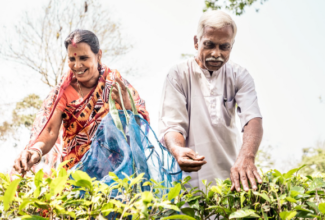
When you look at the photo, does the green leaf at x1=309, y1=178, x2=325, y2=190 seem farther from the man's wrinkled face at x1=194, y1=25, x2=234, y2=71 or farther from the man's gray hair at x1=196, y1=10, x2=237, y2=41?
the man's gray hair at x1=196, y1=10, x2=237, y2=41

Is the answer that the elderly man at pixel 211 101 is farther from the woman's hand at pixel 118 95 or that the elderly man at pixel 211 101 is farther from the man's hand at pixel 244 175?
the man's hand at pixel 244 175

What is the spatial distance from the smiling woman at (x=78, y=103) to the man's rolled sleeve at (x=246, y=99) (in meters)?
0.70

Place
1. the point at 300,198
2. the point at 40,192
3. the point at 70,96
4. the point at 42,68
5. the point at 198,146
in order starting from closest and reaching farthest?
the point at 40,192
the point at 300,198
the point at 198,146
the point at 70,96
the point at 42,68

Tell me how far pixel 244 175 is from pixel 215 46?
0.90m

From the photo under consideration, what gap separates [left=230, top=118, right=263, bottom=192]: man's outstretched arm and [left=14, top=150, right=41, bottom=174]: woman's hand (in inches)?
44.5

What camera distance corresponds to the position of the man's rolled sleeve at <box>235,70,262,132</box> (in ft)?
5.89

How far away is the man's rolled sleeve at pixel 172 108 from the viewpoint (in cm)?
181

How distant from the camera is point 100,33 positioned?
11727 mm

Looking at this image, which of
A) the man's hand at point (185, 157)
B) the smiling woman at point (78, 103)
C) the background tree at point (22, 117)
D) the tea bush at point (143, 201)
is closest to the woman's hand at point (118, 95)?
the smiling woman at point (78, 103)

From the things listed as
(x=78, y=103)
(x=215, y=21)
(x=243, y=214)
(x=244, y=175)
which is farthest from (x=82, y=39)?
(x=243, y=214)

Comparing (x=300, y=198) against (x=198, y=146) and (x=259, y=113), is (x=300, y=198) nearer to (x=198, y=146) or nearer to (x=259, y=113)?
(x=259, y=113)

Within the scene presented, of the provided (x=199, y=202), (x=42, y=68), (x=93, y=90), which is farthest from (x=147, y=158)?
(x=42, y=68)

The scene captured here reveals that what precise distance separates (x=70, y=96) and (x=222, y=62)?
4.05 feet

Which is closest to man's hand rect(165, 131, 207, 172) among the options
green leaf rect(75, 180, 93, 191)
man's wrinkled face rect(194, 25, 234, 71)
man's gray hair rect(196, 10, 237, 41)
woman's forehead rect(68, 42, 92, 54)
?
green leaf rect(75, 180, 93, 191)
